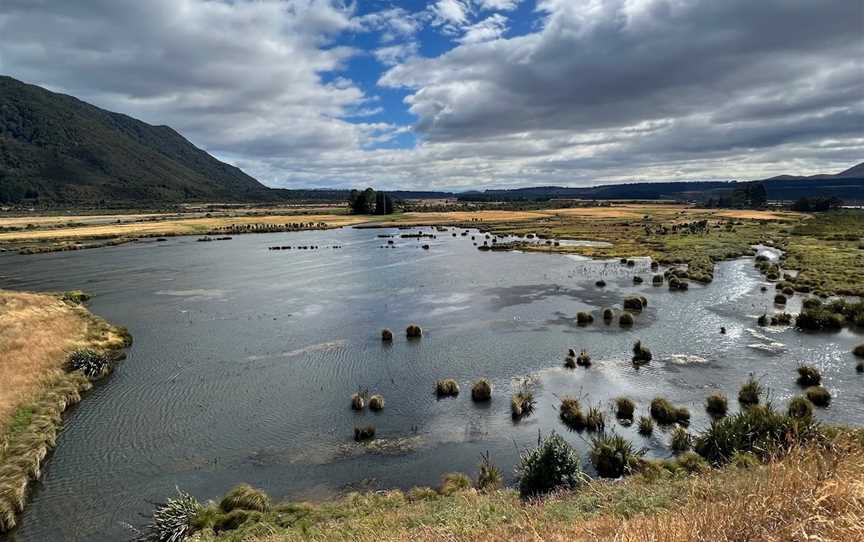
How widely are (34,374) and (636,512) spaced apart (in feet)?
105

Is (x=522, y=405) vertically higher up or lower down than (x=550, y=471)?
lower down

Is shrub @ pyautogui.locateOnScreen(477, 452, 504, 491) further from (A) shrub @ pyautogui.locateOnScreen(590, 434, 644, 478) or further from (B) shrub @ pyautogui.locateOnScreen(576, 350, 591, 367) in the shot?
(B) shrub @ pyautogui.locateOnScreen(576, 350, 591, 367)

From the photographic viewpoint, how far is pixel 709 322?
38844mm

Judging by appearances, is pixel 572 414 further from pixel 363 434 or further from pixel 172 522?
pixel 172 522

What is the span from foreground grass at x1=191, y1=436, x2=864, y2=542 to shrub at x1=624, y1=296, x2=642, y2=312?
29946 millimetres

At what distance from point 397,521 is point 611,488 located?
6.39 meters

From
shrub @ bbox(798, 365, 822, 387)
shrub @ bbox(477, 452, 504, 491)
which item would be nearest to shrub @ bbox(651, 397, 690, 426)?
shrub @ bbox(798, 365, 822, 387)

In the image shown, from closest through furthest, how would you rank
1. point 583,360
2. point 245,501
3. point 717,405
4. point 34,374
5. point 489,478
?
1. point 245,501
2. point 489,478
3. point 717,405
4. point 34,374
5. point 583,360

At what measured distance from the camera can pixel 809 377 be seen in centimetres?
2628

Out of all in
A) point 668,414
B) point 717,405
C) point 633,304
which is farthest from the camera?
point 633,304

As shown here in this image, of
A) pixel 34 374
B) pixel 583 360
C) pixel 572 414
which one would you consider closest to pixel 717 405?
pixel 572 414

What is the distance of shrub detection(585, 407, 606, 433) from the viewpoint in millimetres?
22312

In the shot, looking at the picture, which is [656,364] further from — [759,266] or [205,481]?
[759,266]

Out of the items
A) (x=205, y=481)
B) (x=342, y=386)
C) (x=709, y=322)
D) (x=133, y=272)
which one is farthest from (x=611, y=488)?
(x=133, y=272)
